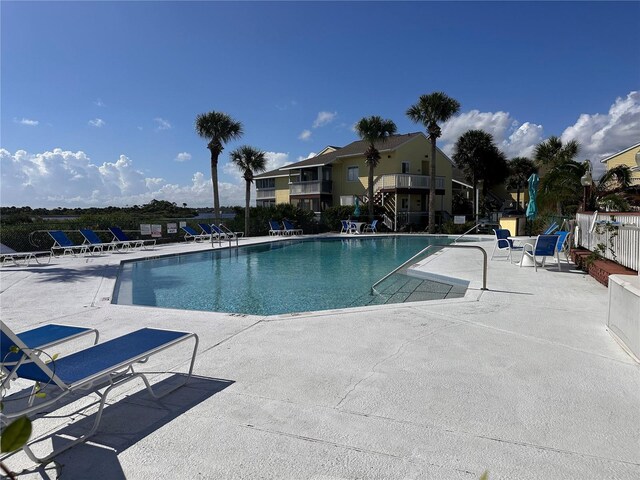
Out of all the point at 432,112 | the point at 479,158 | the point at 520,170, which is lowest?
the point at 520,170

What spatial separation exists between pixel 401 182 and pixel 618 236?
24.0m

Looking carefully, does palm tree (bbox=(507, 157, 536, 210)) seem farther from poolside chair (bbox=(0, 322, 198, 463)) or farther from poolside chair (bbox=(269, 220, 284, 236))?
poolside chair (bbox=(0, 322, 198, 463))

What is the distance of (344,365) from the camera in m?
4.09

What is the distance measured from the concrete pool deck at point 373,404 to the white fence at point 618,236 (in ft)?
8.55

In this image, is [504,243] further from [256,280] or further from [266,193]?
[266,193]

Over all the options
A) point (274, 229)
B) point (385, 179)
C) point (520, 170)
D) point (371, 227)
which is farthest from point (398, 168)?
point (520, 170)

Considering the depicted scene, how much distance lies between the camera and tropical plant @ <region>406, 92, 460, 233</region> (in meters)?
29.0

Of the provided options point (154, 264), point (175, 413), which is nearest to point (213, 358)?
point (175, 413)

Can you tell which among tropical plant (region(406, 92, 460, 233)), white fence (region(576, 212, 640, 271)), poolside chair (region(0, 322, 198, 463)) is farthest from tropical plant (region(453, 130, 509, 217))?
poolside chair (region(0, 322, 198, 463))

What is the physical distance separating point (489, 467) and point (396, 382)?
124cm

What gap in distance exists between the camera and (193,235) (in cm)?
2319

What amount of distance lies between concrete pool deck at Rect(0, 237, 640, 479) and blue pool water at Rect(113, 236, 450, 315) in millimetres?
2400

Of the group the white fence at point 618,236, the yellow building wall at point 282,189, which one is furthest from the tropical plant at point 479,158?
the white fence at point 618,236

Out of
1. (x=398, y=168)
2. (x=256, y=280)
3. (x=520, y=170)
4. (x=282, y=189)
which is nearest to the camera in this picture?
(x=256, y=280)
